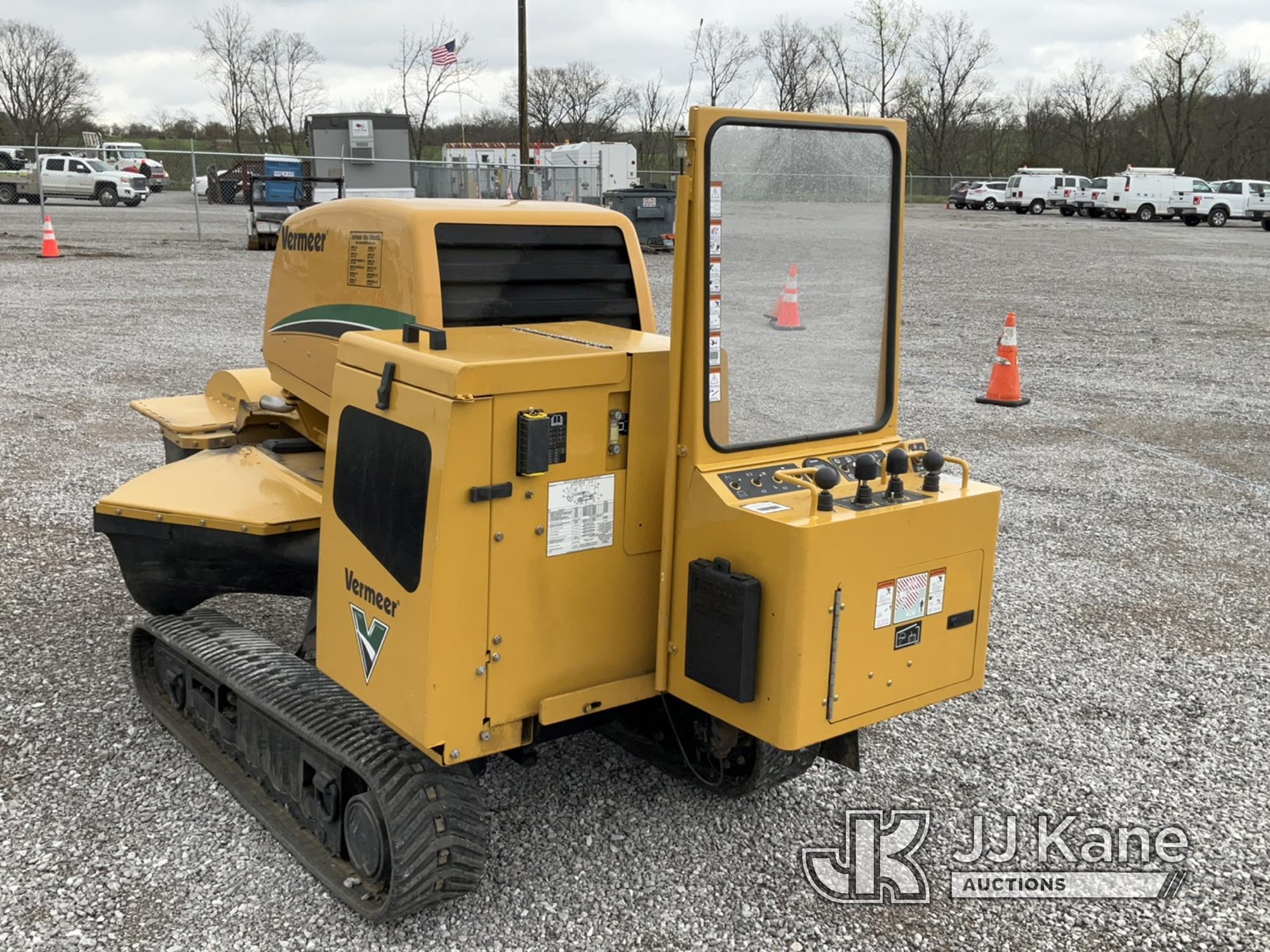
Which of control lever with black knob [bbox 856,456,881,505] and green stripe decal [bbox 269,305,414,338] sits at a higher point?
green stripe decal [bbox 269,305,414,338]

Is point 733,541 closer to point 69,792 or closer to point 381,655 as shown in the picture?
point 381,655

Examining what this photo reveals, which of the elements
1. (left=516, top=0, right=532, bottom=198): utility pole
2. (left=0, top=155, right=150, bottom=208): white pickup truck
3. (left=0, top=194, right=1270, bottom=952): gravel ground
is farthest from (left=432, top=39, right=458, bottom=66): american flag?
(left=0, top=155, right=150, bottom=208): white pickup truck

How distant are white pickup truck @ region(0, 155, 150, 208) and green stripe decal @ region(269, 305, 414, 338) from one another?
35.7 meters

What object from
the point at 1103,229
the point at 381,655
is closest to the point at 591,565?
the point at 381,655

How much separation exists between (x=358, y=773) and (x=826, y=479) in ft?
5.41

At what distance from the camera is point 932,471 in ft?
11.1

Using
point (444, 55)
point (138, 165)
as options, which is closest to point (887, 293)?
point (444, 55)

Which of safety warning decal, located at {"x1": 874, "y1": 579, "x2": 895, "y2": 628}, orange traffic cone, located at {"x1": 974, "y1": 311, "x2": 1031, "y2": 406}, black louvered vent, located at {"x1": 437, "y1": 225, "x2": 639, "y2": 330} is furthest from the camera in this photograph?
orange traffic cone, located at {"x1": 974, "y1": 311, "x2": 1031, "y2": 406}

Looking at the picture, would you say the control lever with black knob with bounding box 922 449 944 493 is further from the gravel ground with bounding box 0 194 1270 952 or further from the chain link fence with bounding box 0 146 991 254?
the chain link fence with bounding box 0 146 991 254

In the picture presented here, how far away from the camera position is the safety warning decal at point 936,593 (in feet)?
11.1

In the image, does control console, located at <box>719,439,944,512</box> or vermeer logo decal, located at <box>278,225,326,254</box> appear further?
vermeer logo decal, located at <box>278,225,326,254</box>

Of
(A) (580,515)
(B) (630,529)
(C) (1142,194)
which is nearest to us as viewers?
(A) (580,515)

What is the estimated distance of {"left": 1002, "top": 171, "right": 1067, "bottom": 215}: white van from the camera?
152 ft

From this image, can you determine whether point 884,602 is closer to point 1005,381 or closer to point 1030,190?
point 1005,381
